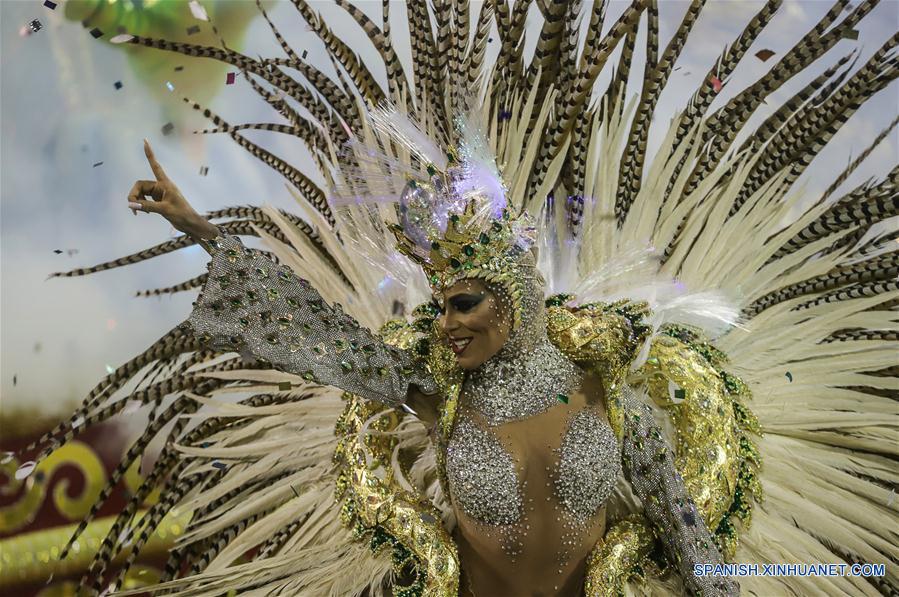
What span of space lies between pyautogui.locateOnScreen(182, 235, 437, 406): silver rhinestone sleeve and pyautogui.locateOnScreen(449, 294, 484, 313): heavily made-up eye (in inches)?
5.4

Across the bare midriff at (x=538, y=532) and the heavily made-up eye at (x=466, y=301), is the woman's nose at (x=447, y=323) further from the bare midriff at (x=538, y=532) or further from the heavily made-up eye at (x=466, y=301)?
the bare midriff at (x=538, y=532)

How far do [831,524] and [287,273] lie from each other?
2.90 feet

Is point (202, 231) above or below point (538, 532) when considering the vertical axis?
above

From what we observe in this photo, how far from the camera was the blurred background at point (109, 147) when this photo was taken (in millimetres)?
1849

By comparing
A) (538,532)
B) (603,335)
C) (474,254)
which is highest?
(474,254)

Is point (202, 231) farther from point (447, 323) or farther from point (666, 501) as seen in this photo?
point (666, 501)

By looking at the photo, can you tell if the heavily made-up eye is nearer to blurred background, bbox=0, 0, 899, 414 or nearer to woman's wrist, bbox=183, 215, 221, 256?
woman's wrist, bbox=183, 215, 221, 256

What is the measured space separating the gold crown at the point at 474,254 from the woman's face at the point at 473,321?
13mm

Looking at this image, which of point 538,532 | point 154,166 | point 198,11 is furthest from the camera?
point 198,11

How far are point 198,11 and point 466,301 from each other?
1.20 meters

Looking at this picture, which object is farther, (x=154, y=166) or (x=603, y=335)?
(x=603, y=335)

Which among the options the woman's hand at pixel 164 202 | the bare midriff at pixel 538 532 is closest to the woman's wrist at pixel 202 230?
the woman's hand at pixel 164 202

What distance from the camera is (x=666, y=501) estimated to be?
112 cm

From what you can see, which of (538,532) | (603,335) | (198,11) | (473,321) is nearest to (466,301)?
(473,321)
